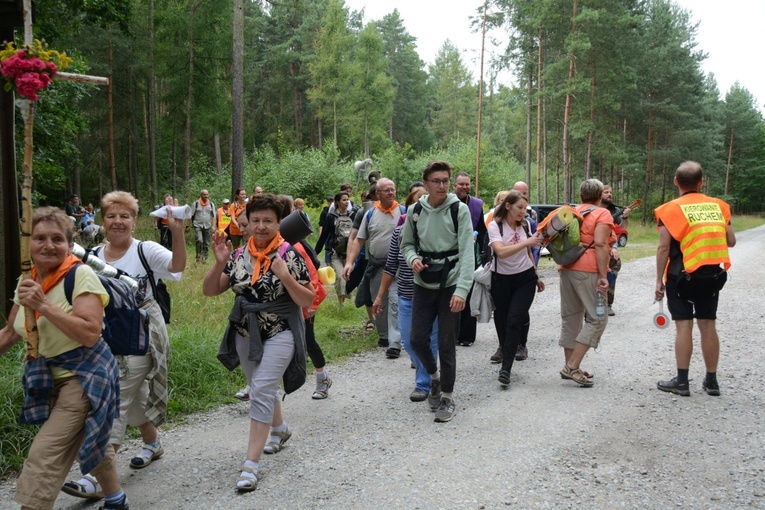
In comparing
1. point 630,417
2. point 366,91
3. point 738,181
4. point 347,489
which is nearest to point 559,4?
point 366,91

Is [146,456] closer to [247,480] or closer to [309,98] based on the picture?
[247,480]

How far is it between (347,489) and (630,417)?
8.53 feet

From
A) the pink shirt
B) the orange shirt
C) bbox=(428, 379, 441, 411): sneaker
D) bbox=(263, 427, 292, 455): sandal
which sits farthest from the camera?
the pink shirt

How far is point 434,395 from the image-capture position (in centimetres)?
530

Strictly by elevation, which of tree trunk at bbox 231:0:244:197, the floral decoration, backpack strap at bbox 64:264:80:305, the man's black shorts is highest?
tree trunk at bbox 231:0:244:197

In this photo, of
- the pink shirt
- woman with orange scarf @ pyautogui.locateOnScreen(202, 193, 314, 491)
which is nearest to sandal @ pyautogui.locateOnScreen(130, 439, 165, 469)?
woman with orange scarf @ pyautogui.locateOnScreen(202, 193, 314, 491)

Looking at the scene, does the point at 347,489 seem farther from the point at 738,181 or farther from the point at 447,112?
the point at 738,181

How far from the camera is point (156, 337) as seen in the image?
3.94m

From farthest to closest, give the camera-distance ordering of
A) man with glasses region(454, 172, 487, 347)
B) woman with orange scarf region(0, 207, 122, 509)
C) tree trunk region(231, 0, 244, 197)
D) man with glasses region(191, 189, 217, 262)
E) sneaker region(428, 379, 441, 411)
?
man with glasses region(191, 189, 217, 262), tree trunk region(231, 0, 244, 197), man with glasses region(454, 172, 487, 347), sneaker region(428, 379, 441, 411), woman with orange scarf region(0, 207, 122, 509)

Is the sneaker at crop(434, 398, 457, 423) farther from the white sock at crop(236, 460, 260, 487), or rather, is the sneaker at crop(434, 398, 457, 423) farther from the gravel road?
the white sock at crop(236, 460, 260, 487)

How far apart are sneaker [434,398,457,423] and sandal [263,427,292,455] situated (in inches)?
48.7

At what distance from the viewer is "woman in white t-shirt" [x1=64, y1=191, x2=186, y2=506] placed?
3721 millimetres

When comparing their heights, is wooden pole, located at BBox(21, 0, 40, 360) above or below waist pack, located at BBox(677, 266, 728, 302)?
above

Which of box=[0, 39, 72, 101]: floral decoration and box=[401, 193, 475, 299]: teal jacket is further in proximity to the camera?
box=[401, 193, 475, 299]: teal jacket
